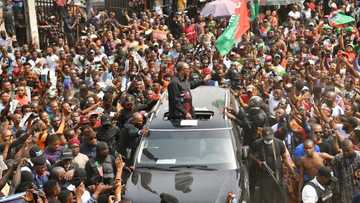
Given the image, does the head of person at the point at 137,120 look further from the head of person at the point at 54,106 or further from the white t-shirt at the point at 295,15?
the white t-shirt at the point at 295,15

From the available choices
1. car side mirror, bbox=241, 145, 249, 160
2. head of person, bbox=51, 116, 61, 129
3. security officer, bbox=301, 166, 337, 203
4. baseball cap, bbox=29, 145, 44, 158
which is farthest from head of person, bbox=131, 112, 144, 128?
security officer, bbox=301, 166, 337, 203

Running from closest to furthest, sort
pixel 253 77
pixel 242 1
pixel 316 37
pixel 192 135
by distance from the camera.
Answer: pixel 192 135, pixel 253 77, pixel 242 1, pixel 316 37

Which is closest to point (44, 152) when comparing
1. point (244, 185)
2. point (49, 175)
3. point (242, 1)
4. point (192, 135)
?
point (49, 175)

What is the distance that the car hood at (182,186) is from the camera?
7.65 meters

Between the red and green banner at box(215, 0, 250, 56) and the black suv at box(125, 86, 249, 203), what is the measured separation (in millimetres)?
5234

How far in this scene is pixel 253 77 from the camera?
13.6 metres

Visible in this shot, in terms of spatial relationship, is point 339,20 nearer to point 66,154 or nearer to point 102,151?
point 102,151

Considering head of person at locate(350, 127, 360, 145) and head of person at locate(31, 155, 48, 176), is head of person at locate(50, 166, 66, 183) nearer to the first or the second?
head of person at locate(31, 155, 48, 176)

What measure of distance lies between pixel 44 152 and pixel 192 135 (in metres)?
1.99

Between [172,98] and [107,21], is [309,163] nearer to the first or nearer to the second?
[172,98]

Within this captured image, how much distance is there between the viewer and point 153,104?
11.5m

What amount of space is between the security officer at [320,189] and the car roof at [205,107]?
194 cm

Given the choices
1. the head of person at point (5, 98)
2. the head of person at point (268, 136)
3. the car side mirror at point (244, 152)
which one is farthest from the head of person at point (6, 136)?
the head of person at point (268, 136)

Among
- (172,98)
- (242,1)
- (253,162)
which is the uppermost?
(242,1)
